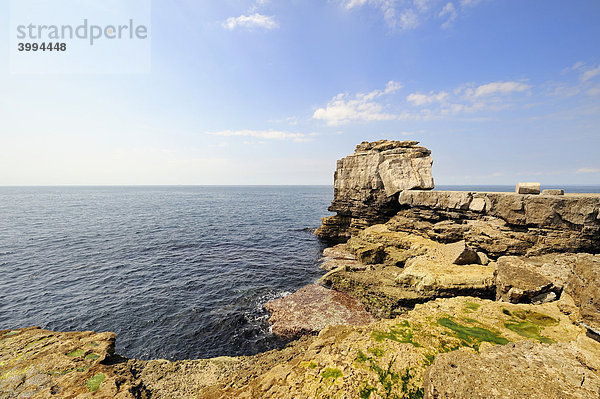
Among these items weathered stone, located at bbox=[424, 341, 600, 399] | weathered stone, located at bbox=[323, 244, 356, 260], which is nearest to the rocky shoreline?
weathered stone, located at bbox=[424, 341, 600, 399]

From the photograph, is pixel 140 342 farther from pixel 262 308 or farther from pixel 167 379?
pixel 262 308

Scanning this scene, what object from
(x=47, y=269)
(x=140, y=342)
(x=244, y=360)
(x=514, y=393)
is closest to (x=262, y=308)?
(x=244, y=360)

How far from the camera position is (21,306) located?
14.5m

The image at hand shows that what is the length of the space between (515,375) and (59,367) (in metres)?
12.9

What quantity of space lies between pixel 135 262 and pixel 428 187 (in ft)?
99.5

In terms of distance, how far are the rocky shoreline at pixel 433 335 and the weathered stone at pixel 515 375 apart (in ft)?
0.09

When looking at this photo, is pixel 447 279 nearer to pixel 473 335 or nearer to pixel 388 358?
pixel 473 335

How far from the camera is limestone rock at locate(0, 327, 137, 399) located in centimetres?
653

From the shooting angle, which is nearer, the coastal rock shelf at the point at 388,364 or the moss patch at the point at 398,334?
the coastal rock shelf at the point at 388,364

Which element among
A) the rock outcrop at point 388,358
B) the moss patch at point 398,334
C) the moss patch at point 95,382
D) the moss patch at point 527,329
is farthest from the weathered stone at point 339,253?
the moss patch at point 95,382

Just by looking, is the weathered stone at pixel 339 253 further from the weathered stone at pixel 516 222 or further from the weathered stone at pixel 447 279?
the weathered stone at pixel 447 279

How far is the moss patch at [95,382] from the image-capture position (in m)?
6.66

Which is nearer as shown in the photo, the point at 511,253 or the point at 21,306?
the point at 511,253

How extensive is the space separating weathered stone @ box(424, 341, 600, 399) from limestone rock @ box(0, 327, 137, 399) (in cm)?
848
